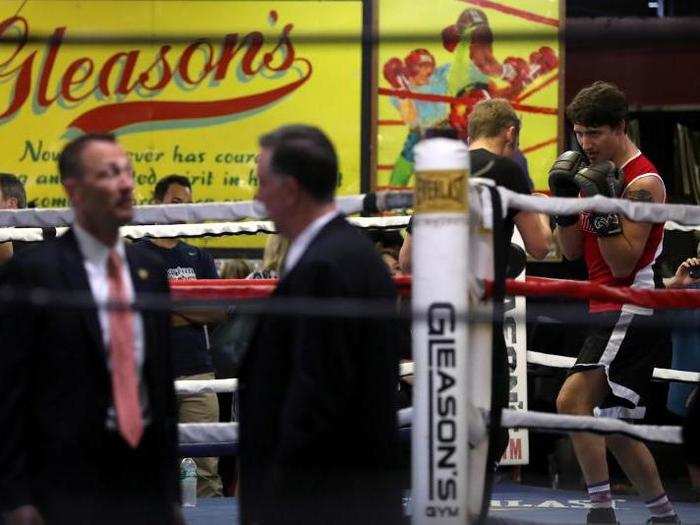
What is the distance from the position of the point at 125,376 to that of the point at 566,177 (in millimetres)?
2313

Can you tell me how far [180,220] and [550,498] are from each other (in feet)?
7.10

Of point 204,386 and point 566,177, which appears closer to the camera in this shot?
point 204,386

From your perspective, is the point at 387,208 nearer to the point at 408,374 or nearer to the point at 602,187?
the point at 602,187

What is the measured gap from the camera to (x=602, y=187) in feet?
16.8

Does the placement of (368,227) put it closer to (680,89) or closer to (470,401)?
(470,401)


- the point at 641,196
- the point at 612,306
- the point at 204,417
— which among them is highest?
the point at 641,196

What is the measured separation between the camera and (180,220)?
5.11 m

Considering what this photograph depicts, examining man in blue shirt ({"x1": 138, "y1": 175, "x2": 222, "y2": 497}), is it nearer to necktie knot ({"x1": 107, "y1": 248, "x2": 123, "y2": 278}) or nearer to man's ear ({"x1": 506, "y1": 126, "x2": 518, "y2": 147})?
Result: man's ear ({"x1": 506, "y1": 126, "x2": 518, "y2": 147})

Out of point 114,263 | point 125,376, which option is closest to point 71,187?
point 114,263

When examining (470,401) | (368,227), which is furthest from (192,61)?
(470,401)

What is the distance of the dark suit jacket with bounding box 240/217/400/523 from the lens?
3.21 m

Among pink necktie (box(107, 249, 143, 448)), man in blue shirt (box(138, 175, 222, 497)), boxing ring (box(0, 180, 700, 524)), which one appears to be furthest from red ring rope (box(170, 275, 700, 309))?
man in blue shirt (box(138, 175, 222, 497))

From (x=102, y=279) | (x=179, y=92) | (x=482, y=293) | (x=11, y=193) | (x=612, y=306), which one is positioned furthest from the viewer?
(x=179, y=92)

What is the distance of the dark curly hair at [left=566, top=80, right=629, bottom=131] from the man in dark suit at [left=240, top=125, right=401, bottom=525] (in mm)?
2065
